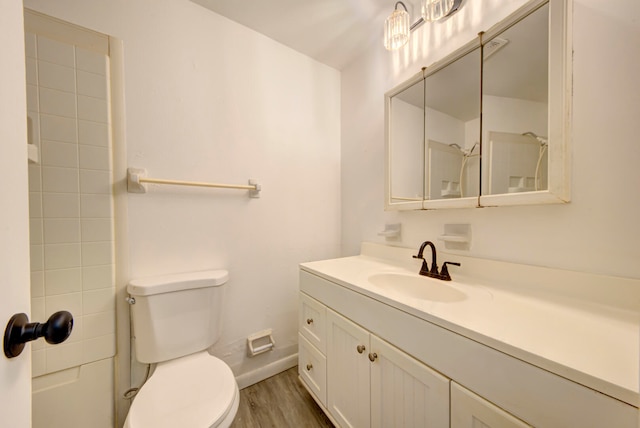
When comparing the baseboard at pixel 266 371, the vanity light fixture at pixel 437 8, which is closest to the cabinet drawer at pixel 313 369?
the baseboard at pixel 266 371

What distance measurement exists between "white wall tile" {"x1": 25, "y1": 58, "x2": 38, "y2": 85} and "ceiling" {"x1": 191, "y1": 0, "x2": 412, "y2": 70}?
0.81 m

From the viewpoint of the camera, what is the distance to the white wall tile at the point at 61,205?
93 centimetres

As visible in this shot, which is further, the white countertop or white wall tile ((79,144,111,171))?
white wall tile ((79,144,111,171))

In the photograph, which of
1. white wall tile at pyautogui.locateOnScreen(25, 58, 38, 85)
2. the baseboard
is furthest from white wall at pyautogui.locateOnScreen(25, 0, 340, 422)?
white wall tile at pyautogui.locateOnScreen(25, 58, 38, 85)

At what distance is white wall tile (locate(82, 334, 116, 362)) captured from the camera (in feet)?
3.27

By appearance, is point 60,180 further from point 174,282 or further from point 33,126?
point 174,282

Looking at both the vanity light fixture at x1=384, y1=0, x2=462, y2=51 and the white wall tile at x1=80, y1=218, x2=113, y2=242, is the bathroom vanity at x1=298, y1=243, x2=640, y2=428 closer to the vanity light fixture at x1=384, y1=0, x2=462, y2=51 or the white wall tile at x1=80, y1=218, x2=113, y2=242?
the white wall tile at x1=80, y1=218, x2=113, y2=242

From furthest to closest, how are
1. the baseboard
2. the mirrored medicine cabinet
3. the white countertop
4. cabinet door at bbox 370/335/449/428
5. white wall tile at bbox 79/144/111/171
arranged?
the baseboard
white wall tile at bbox 79/144/111/171
the mirrored medicine cabinet
cabinet door at bbox 370/335/449/428
the white countertop

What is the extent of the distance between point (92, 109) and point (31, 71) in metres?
0.20

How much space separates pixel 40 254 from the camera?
918mm

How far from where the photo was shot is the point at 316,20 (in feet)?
4.43

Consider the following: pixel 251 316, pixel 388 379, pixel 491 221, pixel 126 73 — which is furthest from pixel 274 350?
pixel 126 73

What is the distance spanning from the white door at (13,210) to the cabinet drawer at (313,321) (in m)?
0.91

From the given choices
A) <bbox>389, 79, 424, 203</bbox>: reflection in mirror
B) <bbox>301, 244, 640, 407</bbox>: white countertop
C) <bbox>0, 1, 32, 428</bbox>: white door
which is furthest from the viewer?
<bbox>389, 79, 424, 203</bbox>: reflection in mirror
